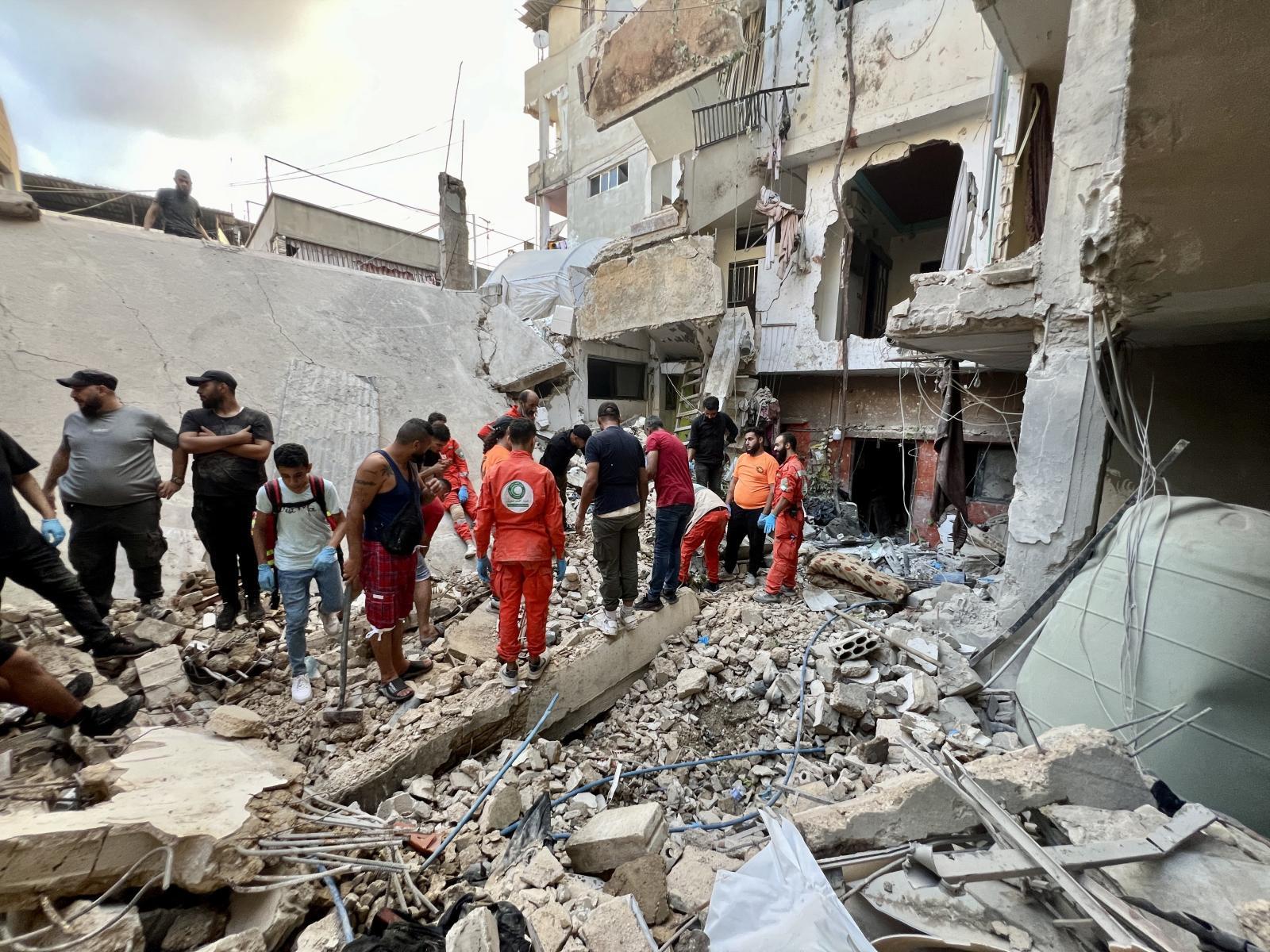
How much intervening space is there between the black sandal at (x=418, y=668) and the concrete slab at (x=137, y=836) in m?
1.28

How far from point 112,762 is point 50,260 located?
20.2 ft

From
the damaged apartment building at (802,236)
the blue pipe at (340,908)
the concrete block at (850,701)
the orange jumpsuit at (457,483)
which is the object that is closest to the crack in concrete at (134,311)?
the orange jumpsuit at (457,483)

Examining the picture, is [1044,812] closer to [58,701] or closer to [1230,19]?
[1230,19]

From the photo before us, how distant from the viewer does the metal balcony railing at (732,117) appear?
35.7 feet

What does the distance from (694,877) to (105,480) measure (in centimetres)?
409

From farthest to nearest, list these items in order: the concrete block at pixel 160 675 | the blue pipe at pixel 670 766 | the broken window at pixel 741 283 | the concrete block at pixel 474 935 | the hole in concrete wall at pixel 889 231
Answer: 1. the broken window at pixel 741 283
2. the hole in concrete wall at pixel 889 231
3. the concrete block at pixel 160 675
4. the blue pipe at pixel 670 766
5. the concrete block at pixel 474 935

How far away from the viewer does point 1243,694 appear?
2217 millimetres

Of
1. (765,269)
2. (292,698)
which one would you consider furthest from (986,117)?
(292,698)

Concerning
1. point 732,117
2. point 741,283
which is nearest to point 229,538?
point 741,283

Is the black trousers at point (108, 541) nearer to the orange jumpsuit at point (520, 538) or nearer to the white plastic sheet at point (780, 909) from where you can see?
the orange jumpsuit at point (520, 538)

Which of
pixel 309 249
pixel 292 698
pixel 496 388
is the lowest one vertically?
pixel 292 698

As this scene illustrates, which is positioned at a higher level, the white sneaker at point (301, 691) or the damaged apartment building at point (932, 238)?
the damaged apartment building at point (932, 238)

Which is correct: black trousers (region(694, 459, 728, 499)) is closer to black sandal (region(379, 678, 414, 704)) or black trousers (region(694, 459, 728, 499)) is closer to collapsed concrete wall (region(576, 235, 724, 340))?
collapsed concrete wall (region(576, 235, 724, 340))

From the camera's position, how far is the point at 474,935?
1623 mm
